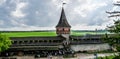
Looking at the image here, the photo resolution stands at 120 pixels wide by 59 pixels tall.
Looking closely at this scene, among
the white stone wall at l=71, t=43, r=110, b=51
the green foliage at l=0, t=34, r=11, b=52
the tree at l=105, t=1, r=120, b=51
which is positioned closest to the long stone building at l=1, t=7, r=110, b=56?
the white stone wall at l=71, t=43, r=110, b=51

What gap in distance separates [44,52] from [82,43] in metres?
9.43

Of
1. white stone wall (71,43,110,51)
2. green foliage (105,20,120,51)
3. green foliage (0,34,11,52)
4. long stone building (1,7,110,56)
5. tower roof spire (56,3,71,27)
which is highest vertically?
green foliage (105,20,120,51)

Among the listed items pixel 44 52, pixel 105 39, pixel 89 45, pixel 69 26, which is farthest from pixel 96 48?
pixel 105 39

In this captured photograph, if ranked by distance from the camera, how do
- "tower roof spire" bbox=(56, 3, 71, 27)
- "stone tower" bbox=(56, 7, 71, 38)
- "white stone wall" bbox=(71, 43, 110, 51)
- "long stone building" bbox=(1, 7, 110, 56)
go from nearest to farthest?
"long stone building" bbox=(1, 7, 110, 56) < "white stone wall" bbox=(71, 43, 110, 51) < "stone tower" bbox=(56, 7, 71, 38) < "tower roof spire" bbox=(56, 3, 71, 27)

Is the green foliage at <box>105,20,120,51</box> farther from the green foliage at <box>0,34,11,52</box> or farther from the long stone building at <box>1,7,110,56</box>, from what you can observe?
the long stone building at <box>1,7,110,56</box>

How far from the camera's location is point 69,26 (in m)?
67.2

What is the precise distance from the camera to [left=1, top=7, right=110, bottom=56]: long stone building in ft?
188

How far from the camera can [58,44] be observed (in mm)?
61781

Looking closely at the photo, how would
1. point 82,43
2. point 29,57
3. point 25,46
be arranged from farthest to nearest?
1. point 82,43
2. point 25,46
3. point 29,57

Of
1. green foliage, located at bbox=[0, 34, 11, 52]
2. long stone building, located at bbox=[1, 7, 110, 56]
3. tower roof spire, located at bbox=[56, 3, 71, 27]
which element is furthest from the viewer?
tower roof spire, located at bbox=[56, 3, 71, 27]

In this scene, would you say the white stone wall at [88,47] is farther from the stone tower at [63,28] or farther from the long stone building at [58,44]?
the stone tower at [63,28]

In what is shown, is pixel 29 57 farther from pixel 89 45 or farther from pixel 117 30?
pixel 117 30

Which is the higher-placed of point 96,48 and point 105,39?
point 105,39

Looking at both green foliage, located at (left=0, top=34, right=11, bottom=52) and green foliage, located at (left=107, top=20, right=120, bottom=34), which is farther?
green foliage, located at (left=0, top=34, right=11, bottom=52)
